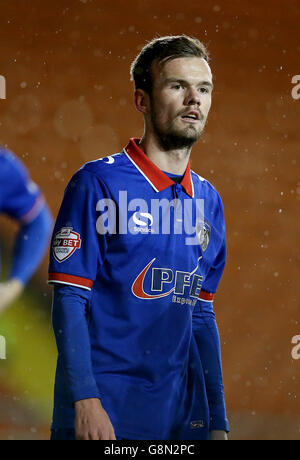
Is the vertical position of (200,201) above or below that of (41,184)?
below

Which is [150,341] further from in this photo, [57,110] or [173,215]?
[57,110]

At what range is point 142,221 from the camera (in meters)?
1.06

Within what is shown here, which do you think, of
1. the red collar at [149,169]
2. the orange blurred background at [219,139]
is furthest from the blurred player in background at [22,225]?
the orange blurred background at [219,139]

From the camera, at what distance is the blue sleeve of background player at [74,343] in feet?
3.05

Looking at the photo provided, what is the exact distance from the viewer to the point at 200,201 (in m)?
1.18

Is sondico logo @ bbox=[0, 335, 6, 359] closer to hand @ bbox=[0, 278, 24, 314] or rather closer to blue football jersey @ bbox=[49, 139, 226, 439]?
hand @ bbox=[0, 278, 24, 314]

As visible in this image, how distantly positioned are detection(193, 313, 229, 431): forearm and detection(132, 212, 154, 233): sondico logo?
234mm

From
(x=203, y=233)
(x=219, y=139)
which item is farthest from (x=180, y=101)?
(x=219, y=139)

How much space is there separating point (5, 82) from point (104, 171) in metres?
1.78

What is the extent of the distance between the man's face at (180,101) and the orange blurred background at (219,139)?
5.28 feet

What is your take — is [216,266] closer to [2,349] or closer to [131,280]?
[131,280]

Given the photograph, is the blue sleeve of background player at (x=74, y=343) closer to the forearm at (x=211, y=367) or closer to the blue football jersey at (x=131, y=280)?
the blue football jersey at (x=131, y=280)

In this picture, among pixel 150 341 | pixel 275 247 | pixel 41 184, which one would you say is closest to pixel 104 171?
pixel 150 341

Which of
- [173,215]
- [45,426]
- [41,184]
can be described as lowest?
[45,426]
